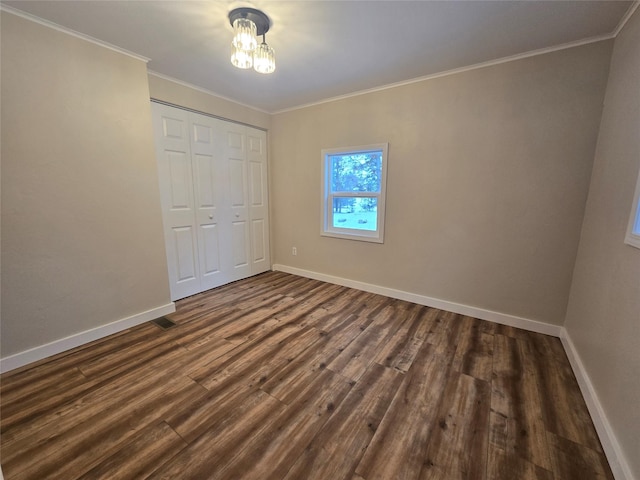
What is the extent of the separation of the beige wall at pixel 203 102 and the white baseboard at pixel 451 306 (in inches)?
93.5

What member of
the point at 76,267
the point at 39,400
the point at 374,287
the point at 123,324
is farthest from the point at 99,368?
the point at 374,287

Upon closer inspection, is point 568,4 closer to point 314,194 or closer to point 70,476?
point 314,194

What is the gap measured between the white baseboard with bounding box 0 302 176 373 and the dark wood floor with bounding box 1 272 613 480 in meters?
0.08

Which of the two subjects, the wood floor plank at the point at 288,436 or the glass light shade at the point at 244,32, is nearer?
the wood floor plank at the point at 288,436

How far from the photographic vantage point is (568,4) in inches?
62.4

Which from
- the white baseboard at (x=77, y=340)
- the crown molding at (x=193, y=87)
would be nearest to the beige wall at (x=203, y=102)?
the crown molding at (x=193, y=87)

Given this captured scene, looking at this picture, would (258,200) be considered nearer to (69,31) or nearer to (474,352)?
(69,31)

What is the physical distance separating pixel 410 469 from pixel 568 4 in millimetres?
2848

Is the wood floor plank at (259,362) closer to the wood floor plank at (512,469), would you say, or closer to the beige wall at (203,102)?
the wood floor plank at (512,469)

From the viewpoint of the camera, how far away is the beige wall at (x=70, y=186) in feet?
5.76

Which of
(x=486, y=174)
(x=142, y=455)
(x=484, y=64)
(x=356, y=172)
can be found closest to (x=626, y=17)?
(x=484, y=64)

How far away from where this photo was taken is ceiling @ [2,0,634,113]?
5.34 ft

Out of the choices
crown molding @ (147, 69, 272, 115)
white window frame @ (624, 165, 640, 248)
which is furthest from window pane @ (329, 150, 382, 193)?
white window frame @ (624, 165, 640, 248)

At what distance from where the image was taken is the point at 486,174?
2.44m
